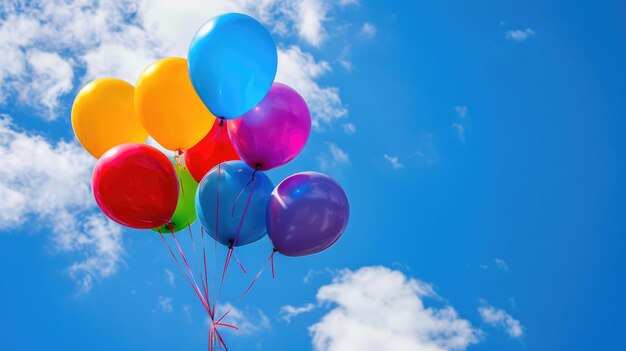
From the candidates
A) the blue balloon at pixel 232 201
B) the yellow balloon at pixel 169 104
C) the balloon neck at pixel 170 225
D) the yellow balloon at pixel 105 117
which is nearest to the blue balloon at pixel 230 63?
the yellow balloon at pixel 169 104

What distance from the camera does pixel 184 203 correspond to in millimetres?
7961

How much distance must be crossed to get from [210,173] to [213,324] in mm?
1509

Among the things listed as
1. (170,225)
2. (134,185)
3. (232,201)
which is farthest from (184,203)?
(134,185)

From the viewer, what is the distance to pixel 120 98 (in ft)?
25.7

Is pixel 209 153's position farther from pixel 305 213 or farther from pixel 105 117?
pixel 305 213

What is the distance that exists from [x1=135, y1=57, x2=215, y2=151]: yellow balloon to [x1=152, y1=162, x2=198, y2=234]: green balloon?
22.1 inches

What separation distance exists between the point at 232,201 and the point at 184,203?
0.77 metres

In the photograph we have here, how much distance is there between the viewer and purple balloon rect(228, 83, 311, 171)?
730cm

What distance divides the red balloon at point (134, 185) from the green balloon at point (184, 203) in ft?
2.07

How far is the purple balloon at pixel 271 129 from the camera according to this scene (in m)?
7.30

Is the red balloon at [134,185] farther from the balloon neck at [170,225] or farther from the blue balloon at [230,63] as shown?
the blue balloon at [230,63]

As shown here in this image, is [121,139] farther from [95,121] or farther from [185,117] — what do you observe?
[185,117]

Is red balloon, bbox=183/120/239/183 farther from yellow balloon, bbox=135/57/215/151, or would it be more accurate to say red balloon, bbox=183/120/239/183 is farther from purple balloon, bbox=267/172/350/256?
purple balloon, bbox=267/172/350/256

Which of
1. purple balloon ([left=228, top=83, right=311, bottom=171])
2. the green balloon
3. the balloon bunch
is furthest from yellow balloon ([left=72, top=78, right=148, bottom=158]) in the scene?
purple balloon ([left=228, top=83, right=311, bottom=171])
